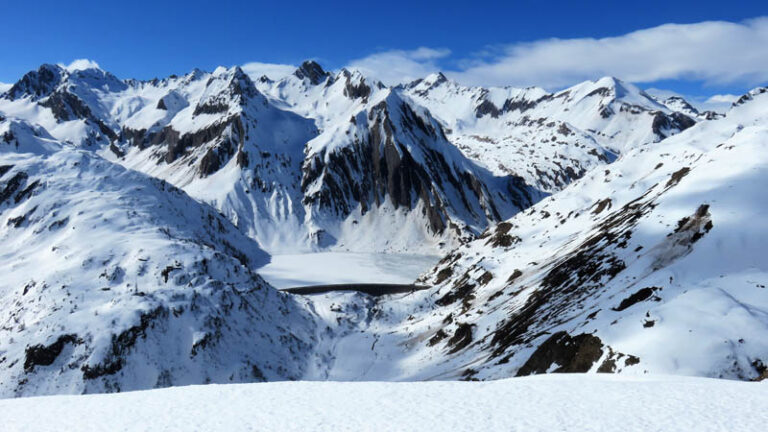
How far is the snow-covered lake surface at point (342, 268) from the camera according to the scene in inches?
3893

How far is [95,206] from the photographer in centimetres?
7531

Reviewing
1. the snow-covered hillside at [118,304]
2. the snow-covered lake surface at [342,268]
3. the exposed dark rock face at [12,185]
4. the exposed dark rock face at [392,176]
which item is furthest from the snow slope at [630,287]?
the exposed dark rock face at [12,185]

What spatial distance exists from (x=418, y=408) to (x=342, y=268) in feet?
323

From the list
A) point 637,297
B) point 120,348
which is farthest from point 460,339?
point 120,348

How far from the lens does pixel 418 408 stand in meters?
12.8

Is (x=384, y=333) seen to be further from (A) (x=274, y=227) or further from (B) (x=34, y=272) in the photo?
(A) (x=274, y=227)

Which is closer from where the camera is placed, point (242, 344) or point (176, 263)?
point (242, 344)

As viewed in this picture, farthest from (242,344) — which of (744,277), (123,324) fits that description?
(744,277)

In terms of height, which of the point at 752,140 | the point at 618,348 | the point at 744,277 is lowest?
the point at 618,348

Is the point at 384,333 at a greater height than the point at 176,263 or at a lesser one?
lesser

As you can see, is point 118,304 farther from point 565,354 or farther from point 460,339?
point 565,354

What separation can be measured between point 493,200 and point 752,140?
118036 mm

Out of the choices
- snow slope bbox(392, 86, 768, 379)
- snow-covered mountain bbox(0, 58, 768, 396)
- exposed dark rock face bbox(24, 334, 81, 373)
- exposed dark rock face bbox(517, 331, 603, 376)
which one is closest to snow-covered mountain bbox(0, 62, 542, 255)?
snow-covered mountain bbox(0, 58, 768, 396)

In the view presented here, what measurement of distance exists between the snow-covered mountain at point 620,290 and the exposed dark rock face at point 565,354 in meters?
0.10
